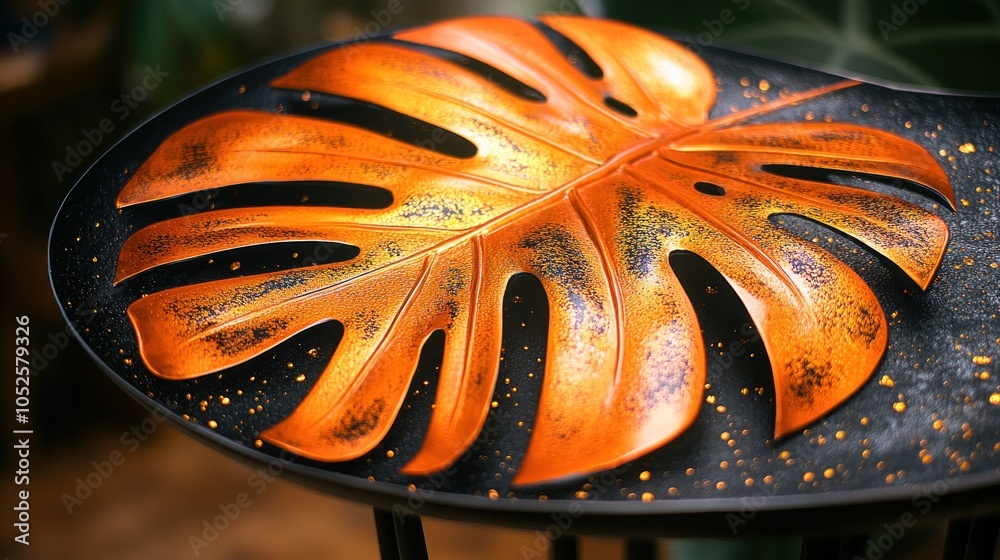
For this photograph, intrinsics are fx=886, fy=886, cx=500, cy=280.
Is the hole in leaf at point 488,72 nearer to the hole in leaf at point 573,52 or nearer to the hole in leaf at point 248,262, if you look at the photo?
the hole in leaf at point 573,52

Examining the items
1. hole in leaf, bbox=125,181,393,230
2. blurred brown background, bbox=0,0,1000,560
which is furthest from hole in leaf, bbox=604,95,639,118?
blurred brown background, bbox=0,0,1000,560

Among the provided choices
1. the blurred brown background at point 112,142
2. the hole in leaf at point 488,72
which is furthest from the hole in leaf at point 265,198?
the blurred brown background at point 112,142

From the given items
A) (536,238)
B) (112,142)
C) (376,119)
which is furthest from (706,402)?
(112,142)

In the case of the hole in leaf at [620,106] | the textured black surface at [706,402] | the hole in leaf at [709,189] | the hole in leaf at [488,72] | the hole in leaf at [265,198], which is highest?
the hole in leaf at [488,72]

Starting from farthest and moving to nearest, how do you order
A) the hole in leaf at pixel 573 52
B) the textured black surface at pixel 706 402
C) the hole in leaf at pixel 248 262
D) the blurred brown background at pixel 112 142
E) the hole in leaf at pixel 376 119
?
1. the blurred brown background at pixel 112 142
2. the hole in leaf at pixel 573 52
3. the hole in leaf at pixel 376 119
4. the hole in leaf at pixel 248 262
5. the textured black surface at pixel 706 402

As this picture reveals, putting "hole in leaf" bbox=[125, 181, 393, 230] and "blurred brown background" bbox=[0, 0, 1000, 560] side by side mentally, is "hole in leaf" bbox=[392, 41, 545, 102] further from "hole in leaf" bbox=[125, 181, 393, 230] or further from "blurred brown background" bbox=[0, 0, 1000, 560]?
"blurred brown background" bbox=[0, 0, 1000, 560]

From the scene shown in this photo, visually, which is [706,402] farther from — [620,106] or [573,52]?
[573,52]

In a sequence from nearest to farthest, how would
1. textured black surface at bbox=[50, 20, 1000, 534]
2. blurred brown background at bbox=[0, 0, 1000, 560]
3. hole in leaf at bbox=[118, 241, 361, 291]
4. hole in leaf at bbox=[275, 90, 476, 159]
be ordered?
1. textured black surface at bbox=[50, 20, 1000, 534]
2. hole in leaf at bbox=[118, 241, 361, 291]
3. hole in leaf at bbox=[275, 90, 476, 159]
4. blurred brown background at bbox=[0, 0, 1000, 560]
